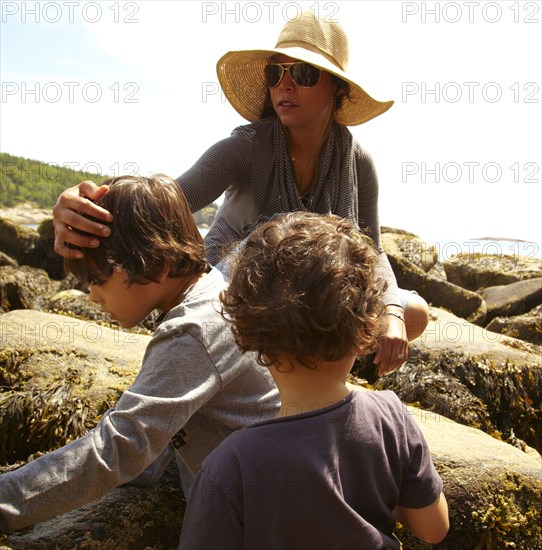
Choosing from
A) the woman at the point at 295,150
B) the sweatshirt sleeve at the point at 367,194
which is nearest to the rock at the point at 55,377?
the woman at the point at 295,150

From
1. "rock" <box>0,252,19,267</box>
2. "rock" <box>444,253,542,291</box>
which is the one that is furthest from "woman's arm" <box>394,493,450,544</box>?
"rock" <box>444,253,542,291</box>

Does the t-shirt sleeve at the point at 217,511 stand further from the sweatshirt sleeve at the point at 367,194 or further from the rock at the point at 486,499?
the sweatshirt sleeve at the point at 367,194

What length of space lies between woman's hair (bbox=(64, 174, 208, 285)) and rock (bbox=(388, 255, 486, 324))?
5.89 meters

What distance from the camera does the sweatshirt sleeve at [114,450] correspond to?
204 centimetres

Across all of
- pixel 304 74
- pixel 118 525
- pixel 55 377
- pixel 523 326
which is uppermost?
pixel 304 74

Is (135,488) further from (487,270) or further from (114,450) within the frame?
(487,270)

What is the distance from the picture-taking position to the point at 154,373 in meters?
2.12

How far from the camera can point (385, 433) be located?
189 cm

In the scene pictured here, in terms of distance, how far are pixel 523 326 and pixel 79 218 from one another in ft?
20.3

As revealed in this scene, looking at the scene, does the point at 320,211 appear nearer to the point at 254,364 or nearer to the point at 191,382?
the point at 254,364

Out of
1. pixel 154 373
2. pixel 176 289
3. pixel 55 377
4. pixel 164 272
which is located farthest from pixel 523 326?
pixel 154 373

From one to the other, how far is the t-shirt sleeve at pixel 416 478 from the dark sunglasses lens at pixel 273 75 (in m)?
2.21

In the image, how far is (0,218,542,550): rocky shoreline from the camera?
248 centimetres

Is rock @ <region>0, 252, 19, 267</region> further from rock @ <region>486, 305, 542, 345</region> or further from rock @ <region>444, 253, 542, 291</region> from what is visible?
rock @ <region>444, 253, 542, 291</region>
